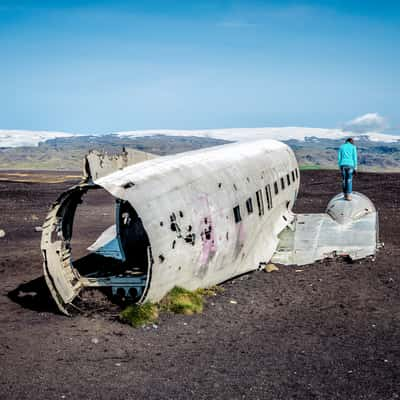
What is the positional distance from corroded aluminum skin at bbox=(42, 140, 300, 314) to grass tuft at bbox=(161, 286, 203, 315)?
0.79 feet

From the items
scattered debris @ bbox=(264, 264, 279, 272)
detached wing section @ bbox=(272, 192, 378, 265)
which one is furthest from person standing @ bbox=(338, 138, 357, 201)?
scattered debris @ bbox=(264, 264, 279, 272)

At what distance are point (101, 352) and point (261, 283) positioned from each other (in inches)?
274

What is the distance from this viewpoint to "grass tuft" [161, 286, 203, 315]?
13.7m

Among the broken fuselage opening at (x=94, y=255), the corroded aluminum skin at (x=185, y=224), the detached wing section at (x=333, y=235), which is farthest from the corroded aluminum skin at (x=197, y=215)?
the detached wing section at (x=333, y=235)

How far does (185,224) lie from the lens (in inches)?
543

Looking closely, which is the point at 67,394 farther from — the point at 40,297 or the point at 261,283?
the point at 261,283

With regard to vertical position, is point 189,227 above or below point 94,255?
above

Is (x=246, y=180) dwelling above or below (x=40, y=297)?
above

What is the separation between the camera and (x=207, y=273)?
15016 mm

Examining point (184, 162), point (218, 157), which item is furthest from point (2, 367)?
point (218, 157)

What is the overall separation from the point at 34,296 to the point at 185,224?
583 centimetres

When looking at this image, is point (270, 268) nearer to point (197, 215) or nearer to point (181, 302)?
point (197, 215)

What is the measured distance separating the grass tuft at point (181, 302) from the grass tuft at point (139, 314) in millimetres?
456

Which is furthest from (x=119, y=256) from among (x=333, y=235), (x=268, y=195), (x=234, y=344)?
(x=333, y=235)
